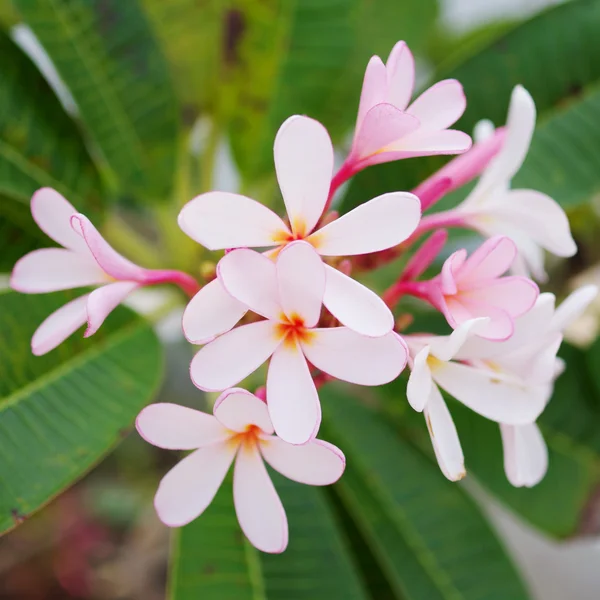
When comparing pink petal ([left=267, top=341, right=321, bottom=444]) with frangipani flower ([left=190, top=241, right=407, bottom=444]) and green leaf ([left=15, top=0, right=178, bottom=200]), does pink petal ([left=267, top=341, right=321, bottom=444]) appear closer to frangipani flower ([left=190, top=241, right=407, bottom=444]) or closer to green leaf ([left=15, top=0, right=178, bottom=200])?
frangipani flower ([left=190, top=241, right=407, bottom=444])

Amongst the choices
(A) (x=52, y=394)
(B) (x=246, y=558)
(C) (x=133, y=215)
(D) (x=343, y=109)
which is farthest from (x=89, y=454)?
(C) (x=133, y=215)

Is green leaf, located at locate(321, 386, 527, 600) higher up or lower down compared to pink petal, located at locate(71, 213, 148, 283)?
lower down

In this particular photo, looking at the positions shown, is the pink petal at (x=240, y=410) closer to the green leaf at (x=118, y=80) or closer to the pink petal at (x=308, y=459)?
the pink petal at (x=308, y=459)

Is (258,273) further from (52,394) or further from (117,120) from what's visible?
(117,120)

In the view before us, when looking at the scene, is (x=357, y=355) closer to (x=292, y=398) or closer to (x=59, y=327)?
(x=292, y=398)

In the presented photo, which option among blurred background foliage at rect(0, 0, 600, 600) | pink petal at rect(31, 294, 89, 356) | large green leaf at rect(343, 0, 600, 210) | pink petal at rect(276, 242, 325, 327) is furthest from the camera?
large green leaf at rect(343, 0, 600, 210)

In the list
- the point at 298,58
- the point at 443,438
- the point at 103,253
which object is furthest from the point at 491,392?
the point at 298,58

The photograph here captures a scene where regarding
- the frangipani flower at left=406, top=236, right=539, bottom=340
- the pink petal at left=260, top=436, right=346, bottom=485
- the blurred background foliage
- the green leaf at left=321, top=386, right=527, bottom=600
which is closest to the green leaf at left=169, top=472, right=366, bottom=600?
the blurred background foliage

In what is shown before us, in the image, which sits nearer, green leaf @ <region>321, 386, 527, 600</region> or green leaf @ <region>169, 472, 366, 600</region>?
green leaf @ <region>169, 472, 366, 600</region>
